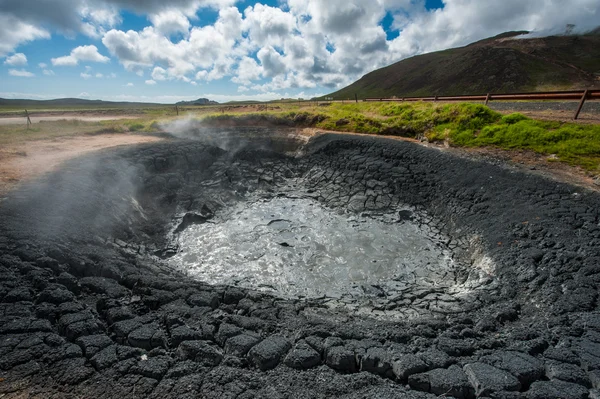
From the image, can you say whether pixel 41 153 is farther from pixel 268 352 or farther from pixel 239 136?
pixel 268 352

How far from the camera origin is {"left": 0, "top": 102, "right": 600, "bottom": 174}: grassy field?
1227 cm

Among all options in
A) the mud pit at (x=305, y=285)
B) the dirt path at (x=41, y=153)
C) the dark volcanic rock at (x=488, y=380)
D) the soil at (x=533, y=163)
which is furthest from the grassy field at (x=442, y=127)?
the dark volcanic rock at (x=488, y=380)

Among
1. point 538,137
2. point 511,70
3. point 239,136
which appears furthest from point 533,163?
point 511,70

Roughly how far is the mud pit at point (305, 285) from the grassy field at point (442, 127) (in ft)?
7.62

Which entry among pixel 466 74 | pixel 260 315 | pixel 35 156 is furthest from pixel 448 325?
pixel 466 74

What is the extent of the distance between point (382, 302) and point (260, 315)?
3790mm

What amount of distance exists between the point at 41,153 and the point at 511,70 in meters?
88.9

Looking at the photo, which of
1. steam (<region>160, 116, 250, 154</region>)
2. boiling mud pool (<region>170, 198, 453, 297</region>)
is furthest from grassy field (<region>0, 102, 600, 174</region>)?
boiling mud pool (<region>170, 198, 453, 297</region>)

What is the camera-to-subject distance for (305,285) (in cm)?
933

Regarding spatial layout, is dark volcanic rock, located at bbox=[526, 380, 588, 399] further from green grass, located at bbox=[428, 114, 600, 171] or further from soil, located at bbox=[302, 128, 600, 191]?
green grass, located at bbox=[428, 114, 600, 171]

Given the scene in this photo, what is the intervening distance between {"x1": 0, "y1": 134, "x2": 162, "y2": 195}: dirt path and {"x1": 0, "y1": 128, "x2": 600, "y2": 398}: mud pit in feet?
3.69

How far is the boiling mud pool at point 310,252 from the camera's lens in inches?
376

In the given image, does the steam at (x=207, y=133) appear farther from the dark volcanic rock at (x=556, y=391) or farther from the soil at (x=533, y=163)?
the dark volcanic rock at (x=556, y=391)

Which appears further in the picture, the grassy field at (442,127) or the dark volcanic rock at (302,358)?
the grassy field at (442,127)
